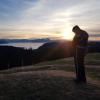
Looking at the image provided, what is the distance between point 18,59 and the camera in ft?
247

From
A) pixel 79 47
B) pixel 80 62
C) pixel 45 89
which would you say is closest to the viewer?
pixel 45 89

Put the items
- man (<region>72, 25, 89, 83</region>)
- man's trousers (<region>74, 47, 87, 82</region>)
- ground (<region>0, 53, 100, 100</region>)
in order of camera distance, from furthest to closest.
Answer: man's trousers (<region>74, 47, 87, 82</region>) → man (<region>72, 25, 89, 83</region>) → ground (<region>0, 53, 100, 100</region>)

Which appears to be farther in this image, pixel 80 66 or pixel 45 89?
pixel 80 66

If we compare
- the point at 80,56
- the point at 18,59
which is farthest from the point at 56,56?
the point at 80,56

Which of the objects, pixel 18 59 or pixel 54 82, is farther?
pixel 18 59

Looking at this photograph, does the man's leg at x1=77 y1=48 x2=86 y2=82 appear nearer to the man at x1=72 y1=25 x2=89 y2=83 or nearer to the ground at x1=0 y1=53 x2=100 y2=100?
the man at x1=72 y1=25 x2=89 y2=83

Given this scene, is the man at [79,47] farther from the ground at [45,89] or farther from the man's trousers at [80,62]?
the ground at [45,89]

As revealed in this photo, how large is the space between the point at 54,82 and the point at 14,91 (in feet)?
8.58

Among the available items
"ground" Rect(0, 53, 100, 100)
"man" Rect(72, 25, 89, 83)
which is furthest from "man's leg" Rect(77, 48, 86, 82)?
"ground" Rect(0, 53, 100, 100)

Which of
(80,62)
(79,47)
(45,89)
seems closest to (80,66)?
(80,62)

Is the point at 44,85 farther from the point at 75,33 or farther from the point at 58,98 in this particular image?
the point at 75,33

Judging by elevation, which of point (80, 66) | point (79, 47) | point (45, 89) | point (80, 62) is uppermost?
point (79, 47)

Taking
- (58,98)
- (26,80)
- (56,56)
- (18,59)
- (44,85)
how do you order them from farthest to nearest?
(56,56) < (18,59) < (26,80) < (44,85) < (58,98)

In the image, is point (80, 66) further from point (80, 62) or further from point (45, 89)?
point (45, 89)
